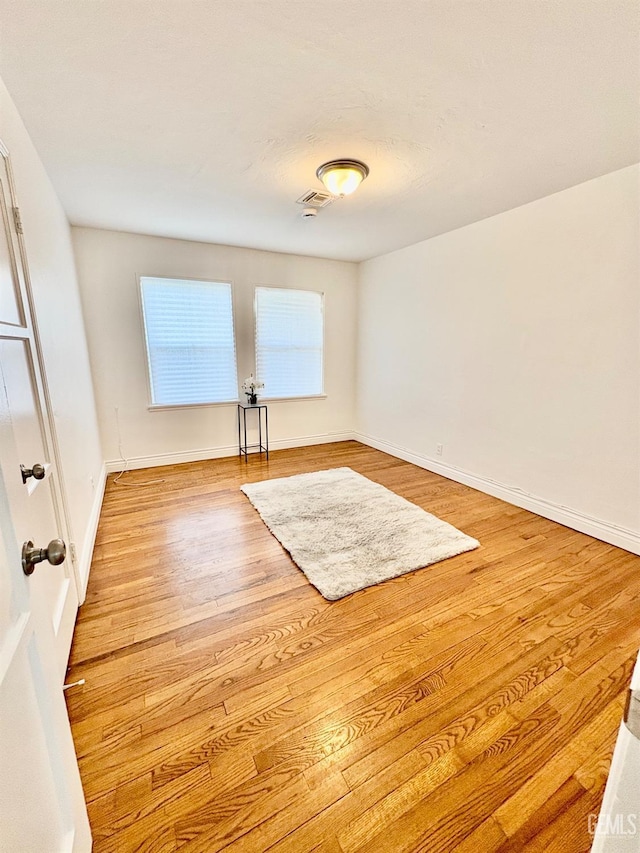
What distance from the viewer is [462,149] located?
205cm

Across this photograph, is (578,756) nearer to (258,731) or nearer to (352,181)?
(258,731)

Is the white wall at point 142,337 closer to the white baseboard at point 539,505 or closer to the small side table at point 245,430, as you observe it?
the small side table at point 245,430

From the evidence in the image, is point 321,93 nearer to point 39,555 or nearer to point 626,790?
point 39,555

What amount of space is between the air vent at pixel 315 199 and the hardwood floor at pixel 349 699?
2.59 metres

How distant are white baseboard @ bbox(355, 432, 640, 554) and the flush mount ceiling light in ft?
8.95

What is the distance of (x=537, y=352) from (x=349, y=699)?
9.04ft

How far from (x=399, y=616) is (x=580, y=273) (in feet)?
8.63

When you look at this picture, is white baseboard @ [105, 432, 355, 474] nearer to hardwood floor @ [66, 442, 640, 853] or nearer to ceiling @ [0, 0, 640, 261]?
hardwood floor @ [66, 442, 640, 853]

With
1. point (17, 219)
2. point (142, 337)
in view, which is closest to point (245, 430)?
point (142, 337)

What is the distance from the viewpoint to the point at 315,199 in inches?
106

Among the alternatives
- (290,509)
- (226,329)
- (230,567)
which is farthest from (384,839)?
(226,329)

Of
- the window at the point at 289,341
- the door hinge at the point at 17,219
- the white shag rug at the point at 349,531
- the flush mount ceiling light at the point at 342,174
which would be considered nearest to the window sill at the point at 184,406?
the window at the point at 289,341

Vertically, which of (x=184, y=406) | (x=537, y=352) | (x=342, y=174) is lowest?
(x=184, y=406)

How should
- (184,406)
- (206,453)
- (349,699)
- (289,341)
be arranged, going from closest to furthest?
(349,699) < (184,406) < (206,453) < (289,341)
